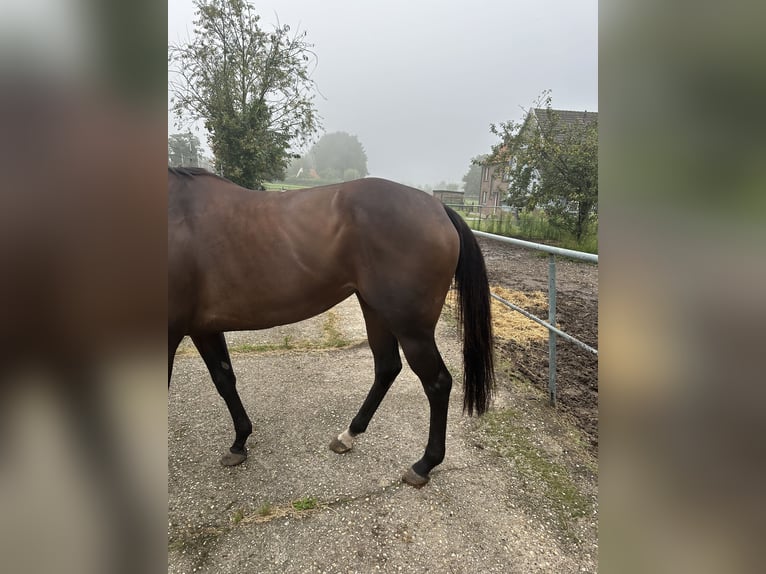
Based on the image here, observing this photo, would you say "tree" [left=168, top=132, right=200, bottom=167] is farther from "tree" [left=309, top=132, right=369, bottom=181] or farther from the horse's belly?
"tree" [left=309, top=132, right=369, bottom=181]

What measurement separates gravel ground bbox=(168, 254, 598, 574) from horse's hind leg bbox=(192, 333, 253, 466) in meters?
0.12

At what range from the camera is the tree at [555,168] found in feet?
33.3

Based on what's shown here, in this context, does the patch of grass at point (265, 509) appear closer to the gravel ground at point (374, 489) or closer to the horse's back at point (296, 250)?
the gravel ground at point (374, 489)

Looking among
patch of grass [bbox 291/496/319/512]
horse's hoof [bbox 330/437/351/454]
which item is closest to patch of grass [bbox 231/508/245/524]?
patch of grass [bbox 291/496/319/512]

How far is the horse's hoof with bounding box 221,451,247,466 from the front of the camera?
6.59 ft

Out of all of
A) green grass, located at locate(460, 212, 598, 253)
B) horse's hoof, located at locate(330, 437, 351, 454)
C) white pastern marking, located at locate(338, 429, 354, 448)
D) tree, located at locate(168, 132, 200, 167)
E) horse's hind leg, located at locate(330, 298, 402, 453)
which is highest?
tree, located at locate(168, 132, 200, 167)

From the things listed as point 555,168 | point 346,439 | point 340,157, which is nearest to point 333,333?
point 346,439

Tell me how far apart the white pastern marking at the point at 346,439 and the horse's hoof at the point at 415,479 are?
1.28 ft

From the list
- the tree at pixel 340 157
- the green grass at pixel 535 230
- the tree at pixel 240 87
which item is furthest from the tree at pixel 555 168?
the tree at pixel 340 157

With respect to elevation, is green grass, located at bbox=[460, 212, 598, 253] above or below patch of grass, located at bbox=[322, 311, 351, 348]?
above
